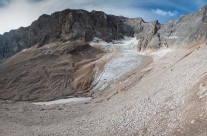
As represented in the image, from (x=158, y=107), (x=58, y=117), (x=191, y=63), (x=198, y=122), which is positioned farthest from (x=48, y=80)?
(x=198, y=122)

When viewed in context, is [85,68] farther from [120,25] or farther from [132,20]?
[132,20]

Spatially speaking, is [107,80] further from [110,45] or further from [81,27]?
[81,27]

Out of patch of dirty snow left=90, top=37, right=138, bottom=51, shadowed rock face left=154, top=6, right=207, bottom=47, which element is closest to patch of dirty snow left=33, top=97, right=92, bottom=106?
shadowed rock face left=154, top=6, right=207, bottom=47

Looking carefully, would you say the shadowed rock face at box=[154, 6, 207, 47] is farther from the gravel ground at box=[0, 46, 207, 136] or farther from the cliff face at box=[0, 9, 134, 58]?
the cliff face at box=[0, 9, 134, 58]

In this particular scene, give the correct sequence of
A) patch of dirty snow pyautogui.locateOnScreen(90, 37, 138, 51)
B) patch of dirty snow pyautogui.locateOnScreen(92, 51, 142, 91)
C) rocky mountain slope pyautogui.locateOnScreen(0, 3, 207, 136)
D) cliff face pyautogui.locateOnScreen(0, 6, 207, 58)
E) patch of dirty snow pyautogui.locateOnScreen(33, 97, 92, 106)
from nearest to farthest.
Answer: rocky mountain slope pyautogui.locateOnScreen(0, 3, 207, 136), patch of dirty snow pyautogui.locateOnScreen(33, 97, 92, 106), patch of dirty snow pyautogui.locateOnScreen(92, 51, 142, 91), cliff face pyautogui.locateOnScreen(0, 6, 207, 58), patch of dirty snow pyautogui.locateOnScreen(90, 37, 138, 51)

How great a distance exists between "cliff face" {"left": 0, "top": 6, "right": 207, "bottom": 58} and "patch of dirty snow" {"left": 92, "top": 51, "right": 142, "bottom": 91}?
662cm

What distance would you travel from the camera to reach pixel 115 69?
55875 millimetres

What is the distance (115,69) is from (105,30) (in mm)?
34797

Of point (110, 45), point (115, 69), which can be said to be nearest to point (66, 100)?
point (115, 69)

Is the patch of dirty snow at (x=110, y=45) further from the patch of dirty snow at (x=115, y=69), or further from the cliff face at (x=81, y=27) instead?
the patch of dirty snow at (x=115, y=69)

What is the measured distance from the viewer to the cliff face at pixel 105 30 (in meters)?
56.9

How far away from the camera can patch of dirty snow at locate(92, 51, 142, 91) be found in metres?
52.3

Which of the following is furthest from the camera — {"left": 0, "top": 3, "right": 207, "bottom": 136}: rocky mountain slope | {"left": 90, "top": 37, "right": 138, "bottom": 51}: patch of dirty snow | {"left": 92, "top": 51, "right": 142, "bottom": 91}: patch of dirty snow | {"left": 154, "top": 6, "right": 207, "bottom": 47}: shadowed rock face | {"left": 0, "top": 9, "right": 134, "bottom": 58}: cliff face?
{"left": 0, "top": 9, "right": 134, "bottom": 58}: cliff face

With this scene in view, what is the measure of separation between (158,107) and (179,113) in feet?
10.2
